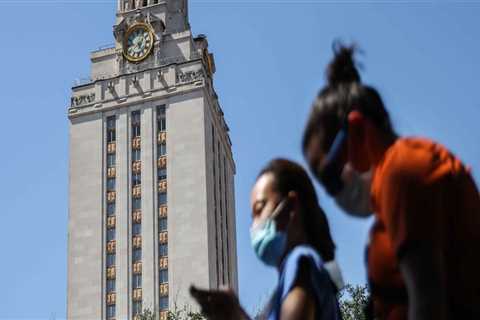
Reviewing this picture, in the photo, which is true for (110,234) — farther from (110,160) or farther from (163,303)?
(163,303)

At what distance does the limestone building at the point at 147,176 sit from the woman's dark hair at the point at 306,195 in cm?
5451

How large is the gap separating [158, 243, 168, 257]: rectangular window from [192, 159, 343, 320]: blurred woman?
190ft

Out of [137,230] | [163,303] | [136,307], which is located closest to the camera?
[163,303]

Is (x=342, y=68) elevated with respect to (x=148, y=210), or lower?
lower

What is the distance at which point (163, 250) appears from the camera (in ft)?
201

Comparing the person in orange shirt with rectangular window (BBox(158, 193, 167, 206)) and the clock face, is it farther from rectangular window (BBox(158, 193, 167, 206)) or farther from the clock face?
the clock face

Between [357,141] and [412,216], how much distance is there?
388mm

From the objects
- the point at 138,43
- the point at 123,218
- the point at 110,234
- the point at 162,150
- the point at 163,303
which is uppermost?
the point at 138,43

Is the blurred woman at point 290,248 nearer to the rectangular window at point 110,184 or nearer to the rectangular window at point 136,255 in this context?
the rectangular window at point 136,255

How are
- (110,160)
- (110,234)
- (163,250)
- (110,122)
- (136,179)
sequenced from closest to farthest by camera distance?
(163,250), (110,234), (136,179), (110,160), (110,122)

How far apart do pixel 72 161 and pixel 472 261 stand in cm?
6569

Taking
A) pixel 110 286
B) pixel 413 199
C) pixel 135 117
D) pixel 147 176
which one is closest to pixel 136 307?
pixel 110 286

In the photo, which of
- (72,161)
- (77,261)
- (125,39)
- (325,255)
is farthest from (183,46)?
(325,255)

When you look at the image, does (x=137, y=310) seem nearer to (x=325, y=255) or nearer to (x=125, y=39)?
(x=125, y=39)
